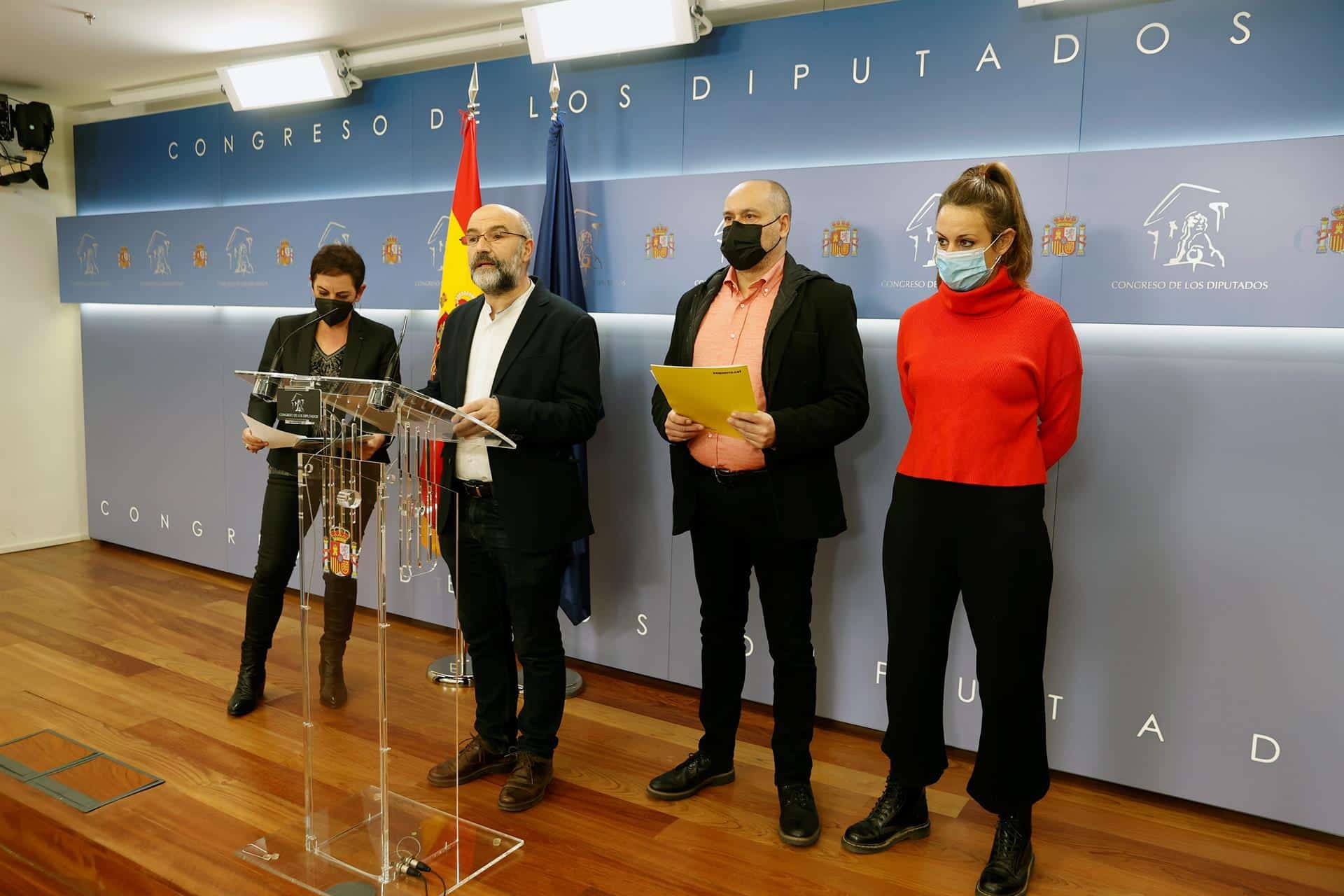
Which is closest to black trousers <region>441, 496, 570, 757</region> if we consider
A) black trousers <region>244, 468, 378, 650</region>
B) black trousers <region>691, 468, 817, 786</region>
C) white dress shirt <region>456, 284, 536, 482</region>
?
white dress shirt <region>456, 284, 536, 482</region>

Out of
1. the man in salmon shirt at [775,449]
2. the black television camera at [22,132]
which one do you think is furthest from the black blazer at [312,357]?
the black television camera at [22,132]

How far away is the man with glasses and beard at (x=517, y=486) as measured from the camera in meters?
2.70

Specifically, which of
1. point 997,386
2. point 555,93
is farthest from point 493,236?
point 997,386

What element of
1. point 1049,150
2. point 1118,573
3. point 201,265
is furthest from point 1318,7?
point 201,265

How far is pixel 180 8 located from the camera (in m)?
3.98

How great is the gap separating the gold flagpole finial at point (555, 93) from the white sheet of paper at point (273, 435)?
1.64 m

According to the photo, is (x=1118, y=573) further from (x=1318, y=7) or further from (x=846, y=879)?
(x=1318, y=7)

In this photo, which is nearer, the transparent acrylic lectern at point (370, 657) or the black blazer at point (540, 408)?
the transparent acrylic lectern at point (370, 657)

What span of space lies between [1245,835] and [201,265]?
526 centimetres

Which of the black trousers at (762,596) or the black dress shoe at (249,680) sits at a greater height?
the black trousers at (762,596)

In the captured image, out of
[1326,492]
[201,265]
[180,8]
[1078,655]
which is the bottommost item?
[1078,655]

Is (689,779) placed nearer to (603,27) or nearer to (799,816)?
(799,816)

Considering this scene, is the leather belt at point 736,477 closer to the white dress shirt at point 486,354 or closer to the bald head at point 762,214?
the bald head at point 762,214

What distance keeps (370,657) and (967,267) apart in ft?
5.72
